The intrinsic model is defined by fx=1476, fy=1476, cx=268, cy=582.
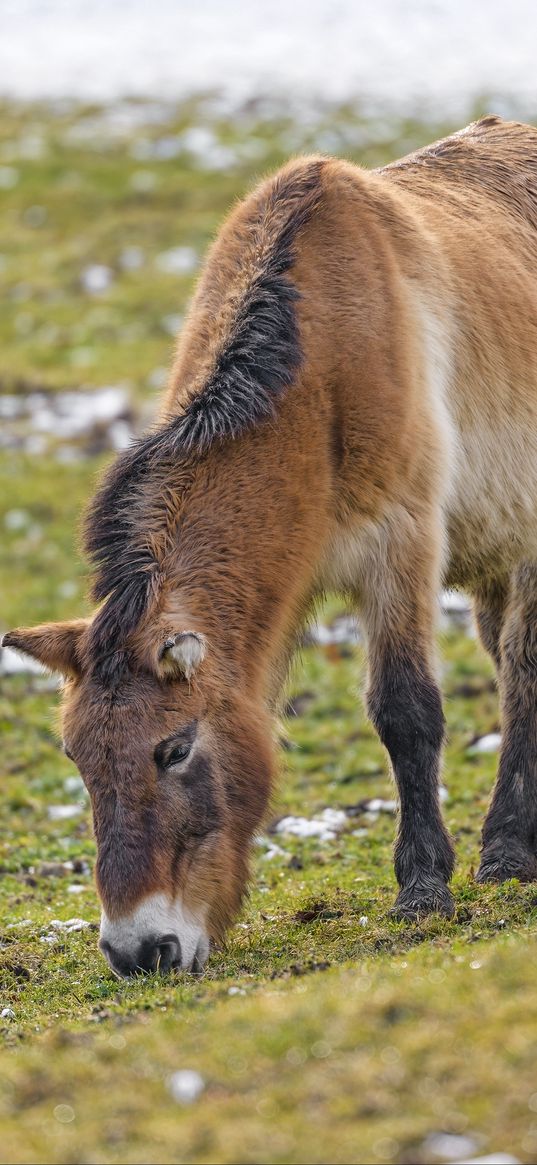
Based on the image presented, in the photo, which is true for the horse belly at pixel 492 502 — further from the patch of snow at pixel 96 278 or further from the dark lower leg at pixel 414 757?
the patch of snow at pixel 96 278

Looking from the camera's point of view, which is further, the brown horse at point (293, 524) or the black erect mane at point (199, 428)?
the black erect mane at point (199, 428)

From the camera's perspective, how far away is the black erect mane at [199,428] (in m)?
5.84

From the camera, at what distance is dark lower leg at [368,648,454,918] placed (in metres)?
6.46

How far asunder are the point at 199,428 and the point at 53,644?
3.59 feet

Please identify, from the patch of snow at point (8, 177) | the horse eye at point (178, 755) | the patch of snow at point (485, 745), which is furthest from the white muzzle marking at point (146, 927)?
the patch of snow at point (8, 177)

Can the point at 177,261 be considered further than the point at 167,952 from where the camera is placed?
Yes

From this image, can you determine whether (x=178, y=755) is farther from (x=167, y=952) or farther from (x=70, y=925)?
(x=70, y=925)

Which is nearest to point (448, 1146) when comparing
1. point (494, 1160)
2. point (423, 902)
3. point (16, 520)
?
point (494, 1160)

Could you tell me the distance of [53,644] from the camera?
588cm

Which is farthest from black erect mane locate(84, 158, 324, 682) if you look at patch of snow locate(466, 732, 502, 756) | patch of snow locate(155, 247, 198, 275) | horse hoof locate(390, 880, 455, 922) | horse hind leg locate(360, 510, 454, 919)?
patch of snow locate(155, 247, 198, 275)

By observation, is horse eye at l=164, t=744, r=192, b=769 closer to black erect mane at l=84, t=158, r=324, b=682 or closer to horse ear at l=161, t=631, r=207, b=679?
horse ear at l=161, t=631, r=207, b=679

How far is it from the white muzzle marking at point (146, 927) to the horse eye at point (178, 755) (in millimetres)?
506

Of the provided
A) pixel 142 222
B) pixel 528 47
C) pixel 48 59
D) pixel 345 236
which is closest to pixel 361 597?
pixel 345 236

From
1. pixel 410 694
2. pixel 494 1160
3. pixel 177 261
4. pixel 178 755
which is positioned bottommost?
pixel 494 1160
